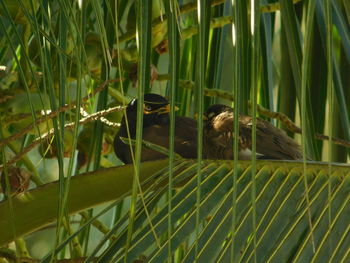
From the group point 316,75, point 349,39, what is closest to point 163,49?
point 316,75

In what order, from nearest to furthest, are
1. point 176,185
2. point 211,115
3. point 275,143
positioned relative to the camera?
point 176,185
point 275,143
point 211,115

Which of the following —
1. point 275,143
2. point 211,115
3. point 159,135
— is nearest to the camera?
point 275,143

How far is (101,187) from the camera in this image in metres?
1.15

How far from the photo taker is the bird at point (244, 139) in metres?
1.85

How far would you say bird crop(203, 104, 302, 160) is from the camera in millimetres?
1849

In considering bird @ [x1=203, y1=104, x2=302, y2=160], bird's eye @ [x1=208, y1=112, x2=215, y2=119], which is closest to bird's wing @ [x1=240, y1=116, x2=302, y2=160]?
bird @ [x1=203, y1=104, x2=302, y2=160]

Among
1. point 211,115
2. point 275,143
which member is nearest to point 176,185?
point 275,143

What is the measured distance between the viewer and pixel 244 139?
1882mm

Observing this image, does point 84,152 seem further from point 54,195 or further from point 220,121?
point 54,195

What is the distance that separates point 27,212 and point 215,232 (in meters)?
0.30

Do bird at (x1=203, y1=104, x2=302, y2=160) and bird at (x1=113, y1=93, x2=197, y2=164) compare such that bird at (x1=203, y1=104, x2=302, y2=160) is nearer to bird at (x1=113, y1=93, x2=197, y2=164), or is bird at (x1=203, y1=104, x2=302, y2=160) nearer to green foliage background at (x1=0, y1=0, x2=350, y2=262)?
bird at (x1=113, y1=93, x2=197, y2=164)

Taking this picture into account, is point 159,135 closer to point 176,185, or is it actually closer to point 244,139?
point 244,139

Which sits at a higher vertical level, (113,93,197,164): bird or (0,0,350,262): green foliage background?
(0,0,350,262): green foliage background

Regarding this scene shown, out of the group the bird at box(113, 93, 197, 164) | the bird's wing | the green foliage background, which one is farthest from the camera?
the bird at box(113, 93, 197, 164)
